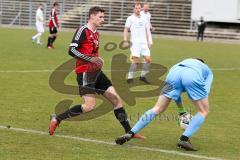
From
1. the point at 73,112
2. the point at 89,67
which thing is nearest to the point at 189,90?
the point at 89,67

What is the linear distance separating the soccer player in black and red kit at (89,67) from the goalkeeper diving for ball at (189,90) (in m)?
0.87

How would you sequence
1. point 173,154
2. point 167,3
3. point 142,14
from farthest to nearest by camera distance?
point 167,3, point 142,14, point 173,154

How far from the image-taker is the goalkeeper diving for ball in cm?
916

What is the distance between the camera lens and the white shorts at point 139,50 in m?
18.8

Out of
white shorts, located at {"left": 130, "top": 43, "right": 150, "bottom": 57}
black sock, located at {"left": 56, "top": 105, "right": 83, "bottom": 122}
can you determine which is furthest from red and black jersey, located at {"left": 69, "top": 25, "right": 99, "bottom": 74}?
white shorts, located at {"left": 130, "top": 43, "right": 150, "bottom": 57}

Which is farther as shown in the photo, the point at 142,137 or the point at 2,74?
the point at 2,74

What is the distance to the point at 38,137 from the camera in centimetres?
998

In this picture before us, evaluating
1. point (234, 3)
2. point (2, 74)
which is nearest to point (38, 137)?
point (2, 74)

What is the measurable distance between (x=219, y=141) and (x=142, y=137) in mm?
1209

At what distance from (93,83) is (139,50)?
888cm

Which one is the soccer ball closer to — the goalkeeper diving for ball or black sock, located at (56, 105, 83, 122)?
the goalkeeper diving for ball

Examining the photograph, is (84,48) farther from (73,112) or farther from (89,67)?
(73,112)

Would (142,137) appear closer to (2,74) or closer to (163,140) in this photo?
(163,140)

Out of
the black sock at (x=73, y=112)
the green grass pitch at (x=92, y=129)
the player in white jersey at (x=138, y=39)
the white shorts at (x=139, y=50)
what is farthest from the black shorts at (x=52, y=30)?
the black sock at (x=73, y=112)
